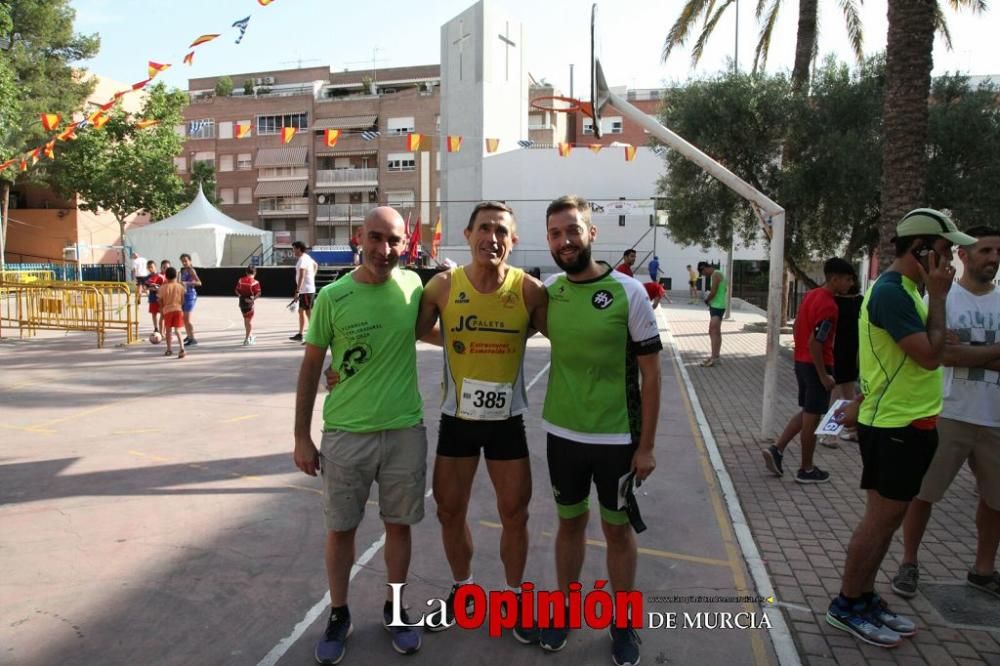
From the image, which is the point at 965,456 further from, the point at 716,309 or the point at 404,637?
the point at 716,309

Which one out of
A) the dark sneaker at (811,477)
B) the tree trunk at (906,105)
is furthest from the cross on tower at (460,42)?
the dark sneaker at (811,477)

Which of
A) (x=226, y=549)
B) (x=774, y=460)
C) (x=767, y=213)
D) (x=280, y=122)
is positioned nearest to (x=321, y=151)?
(x=280, y=122)

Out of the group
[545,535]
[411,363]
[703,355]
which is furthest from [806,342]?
[703,355]

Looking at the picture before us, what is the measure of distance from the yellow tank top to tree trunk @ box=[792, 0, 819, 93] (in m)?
14.1

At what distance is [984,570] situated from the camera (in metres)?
3.85

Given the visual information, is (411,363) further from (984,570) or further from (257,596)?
(984,570)

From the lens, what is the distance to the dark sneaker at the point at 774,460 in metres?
5.96

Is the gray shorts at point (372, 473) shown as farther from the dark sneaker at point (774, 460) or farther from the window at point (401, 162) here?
the window at point (401, 162)

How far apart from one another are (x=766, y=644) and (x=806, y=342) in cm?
322

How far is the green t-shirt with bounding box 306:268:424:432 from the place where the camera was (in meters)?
3.13

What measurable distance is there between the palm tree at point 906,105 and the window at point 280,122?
5515 cm

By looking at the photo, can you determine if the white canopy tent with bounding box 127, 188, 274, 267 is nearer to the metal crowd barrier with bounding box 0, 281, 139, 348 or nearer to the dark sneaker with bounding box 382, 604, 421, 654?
the metal crowd barrier with bounding box 0, 281, 139, 348

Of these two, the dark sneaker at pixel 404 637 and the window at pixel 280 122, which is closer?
the dark sneaker at pixel 404 637

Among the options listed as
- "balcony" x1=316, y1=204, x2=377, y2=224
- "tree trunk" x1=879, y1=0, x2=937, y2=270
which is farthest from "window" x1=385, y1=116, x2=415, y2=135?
"tree trunk" x1=879, y1=0, x2=937, y2=270
